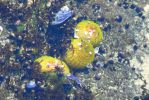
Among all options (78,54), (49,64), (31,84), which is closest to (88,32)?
(78,54)

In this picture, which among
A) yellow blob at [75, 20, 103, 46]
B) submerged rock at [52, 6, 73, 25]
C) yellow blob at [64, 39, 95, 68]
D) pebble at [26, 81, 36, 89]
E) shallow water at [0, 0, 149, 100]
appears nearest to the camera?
pebble at [26, 81, 36, 89]

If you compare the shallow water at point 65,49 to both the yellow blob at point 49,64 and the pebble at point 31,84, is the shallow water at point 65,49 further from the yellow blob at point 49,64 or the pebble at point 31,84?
the yellow blob at point 49,64

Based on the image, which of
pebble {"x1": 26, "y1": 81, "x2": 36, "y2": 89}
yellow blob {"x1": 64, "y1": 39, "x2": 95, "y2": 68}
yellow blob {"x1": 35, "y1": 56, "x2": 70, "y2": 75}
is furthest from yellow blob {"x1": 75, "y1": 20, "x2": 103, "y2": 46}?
pebble {"x1": 26, "y1": 81, "x2": 36, "y2": 89}

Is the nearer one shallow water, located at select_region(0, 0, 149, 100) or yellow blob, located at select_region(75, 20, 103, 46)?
shallow water, located at select_region(0, 0, 149, 100)

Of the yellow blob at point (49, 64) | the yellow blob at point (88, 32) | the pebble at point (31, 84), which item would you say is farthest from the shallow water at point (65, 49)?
the yellow blob at point (88, 32)

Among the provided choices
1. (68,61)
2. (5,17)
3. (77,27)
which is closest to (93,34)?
(77,27)

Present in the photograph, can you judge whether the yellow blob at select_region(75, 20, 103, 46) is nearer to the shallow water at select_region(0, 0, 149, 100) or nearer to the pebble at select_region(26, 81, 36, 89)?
the shallow water at select_region(0, 0, 149, 100)

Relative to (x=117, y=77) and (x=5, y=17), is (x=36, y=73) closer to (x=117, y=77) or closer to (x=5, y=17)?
(x=5, y=17)
